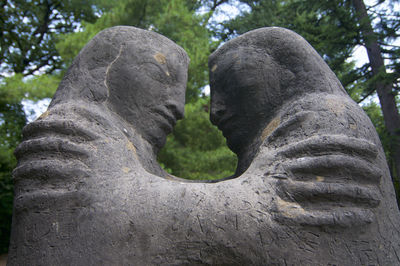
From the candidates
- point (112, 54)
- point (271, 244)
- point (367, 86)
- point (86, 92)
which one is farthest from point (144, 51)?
point (367, 86)

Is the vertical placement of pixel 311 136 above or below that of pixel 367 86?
below

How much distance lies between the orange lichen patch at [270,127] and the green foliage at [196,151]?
10.9 feet

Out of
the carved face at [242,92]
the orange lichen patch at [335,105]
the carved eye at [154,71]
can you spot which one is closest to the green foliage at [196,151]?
the carved face at [242,92]

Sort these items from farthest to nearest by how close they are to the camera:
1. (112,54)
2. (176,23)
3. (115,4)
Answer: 1. (115,4)
2. (176,23)
3. (112,54)

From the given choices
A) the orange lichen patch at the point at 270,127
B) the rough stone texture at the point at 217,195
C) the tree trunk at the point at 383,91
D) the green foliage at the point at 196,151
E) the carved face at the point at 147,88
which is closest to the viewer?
the rough stone texture at the point at 217,195

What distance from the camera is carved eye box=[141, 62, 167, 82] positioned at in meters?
1.87

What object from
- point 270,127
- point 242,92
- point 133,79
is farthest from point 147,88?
point 270,127

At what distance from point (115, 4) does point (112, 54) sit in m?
4.58

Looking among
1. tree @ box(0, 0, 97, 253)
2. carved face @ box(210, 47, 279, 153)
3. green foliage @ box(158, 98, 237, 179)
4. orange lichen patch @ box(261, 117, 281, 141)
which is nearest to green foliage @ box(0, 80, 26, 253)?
tree @ box(0, 0, 97, 253)

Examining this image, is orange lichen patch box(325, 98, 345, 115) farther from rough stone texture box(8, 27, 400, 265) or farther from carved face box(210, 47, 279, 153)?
carved face box(210, 47, 279, 153)

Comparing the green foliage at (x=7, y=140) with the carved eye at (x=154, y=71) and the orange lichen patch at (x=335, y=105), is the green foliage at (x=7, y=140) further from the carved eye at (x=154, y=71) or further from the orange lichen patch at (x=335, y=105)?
the orange lichen patch at (x=335, y=105)

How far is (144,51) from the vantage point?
189 centimetres

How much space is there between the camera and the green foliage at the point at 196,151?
5.13 metres

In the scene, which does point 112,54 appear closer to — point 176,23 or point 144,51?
point 144,51
